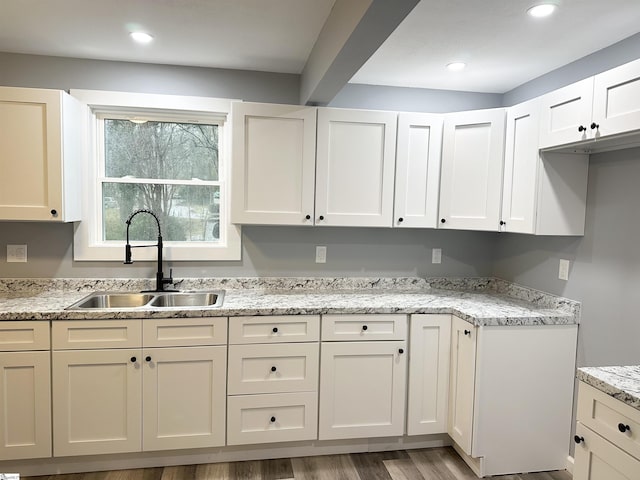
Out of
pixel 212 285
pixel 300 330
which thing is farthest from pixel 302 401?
pixel 212 285

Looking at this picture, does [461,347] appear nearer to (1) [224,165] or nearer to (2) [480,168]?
(2) [480,168]

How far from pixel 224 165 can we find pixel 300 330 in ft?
4.21

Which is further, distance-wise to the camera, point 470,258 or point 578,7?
point 470,258

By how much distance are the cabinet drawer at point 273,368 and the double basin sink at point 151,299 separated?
390mm

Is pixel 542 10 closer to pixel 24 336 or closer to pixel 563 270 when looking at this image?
pixel 563 270

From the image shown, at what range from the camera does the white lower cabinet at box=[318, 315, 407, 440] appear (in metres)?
2.43

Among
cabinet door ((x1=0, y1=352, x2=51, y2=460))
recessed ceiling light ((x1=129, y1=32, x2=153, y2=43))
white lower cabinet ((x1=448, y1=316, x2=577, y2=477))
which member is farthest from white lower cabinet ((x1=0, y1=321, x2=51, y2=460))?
white lower cabinet ((x1=448, y1=316, x2=577, y2=477))

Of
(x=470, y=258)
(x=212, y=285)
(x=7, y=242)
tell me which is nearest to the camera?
(x=7, y=242)

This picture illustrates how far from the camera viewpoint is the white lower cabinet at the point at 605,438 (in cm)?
133

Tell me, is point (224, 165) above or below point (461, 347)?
above

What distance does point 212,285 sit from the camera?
9.27 ft

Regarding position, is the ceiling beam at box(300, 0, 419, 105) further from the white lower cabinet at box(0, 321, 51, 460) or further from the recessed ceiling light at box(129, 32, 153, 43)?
the white lower cabinet at box(0, 321, 51, 460)

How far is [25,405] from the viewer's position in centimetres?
216

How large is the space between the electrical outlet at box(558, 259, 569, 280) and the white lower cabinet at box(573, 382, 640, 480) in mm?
1029
